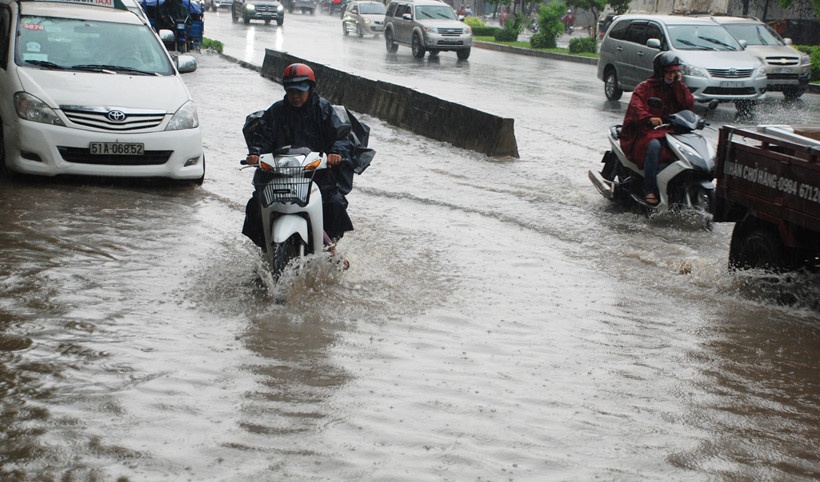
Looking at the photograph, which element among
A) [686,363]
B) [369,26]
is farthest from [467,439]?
[369,26]

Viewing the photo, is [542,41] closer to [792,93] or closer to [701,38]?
[792,93]

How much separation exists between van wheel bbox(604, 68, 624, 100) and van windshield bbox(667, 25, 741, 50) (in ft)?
5.57

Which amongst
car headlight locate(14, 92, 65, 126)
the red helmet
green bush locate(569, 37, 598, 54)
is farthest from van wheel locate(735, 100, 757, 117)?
green bush locate(569, 37, 598, 54)

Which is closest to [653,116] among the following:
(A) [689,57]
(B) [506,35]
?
(A) [689,57]

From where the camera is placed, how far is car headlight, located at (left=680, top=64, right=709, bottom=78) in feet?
64.9

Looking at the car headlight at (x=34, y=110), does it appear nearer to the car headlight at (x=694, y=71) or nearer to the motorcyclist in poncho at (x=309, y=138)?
the motorcyclist in poncho at (x=309, y=138)

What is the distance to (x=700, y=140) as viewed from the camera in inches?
398

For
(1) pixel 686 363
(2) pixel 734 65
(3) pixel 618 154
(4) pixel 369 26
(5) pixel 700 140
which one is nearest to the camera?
(1) pixel 686 363

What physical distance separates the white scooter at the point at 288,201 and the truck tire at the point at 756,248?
304cm

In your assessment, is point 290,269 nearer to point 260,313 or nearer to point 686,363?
point 260,313

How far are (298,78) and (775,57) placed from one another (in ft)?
59.4

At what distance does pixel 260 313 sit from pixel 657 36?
16.3 meters

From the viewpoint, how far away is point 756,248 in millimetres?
7613

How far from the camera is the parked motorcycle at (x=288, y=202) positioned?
22.4 feet
